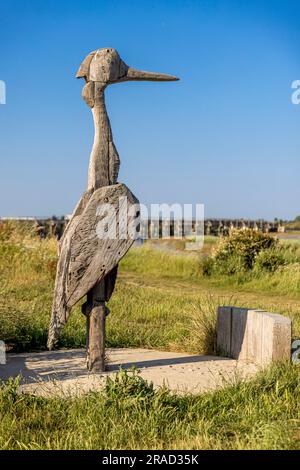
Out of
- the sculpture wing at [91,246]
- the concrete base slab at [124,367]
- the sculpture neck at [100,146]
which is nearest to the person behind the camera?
the concrete base slab at [124,367]

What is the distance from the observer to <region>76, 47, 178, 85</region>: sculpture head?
5.60 meters

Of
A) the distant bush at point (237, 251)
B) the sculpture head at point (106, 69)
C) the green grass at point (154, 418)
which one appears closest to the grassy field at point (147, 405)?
the green grass at point (154, 418)

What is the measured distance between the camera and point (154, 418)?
4.20 m

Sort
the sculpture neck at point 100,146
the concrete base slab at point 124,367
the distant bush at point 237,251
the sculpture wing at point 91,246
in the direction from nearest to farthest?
the concrete base slab at point 124,367
the sculpture wing at point 91,246
the sculpture neck at point 100,146
the distant bush at point 237,251

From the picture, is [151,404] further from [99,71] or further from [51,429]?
[99,71]

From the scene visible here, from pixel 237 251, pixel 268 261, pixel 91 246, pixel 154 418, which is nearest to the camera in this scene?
pixel 154 418

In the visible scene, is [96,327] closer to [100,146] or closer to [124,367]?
[124,367]

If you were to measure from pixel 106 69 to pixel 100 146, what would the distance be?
0.67m

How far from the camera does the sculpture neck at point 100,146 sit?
5586 mm

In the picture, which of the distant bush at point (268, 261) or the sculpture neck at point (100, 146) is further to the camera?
the distant bush at point (268, 261)

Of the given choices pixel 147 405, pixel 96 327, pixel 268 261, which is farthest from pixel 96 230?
pixel 268 261

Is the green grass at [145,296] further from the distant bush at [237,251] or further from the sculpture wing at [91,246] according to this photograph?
the sculpture wing at [91,246]

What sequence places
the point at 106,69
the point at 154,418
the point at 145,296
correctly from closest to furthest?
the point at 154,418, the point at 106,69, the point at 145,296

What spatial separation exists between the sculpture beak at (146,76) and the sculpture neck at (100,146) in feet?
0.92
